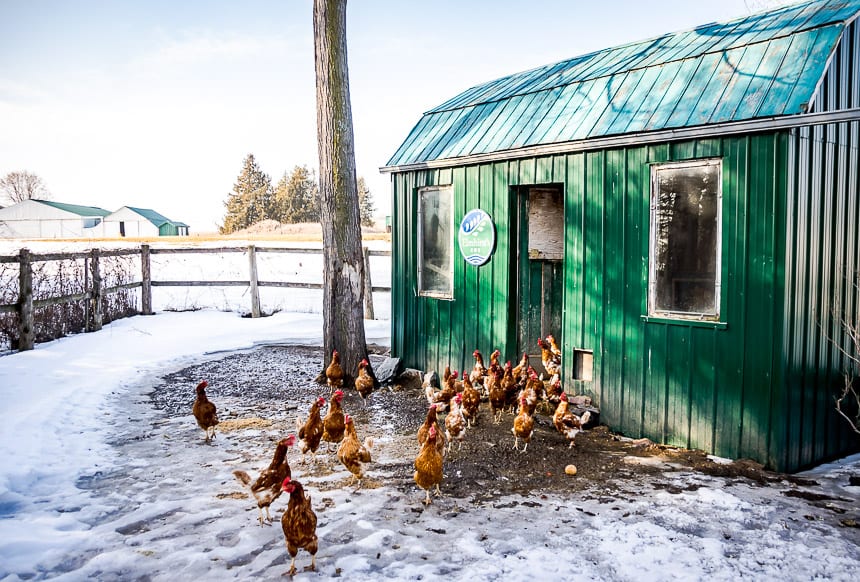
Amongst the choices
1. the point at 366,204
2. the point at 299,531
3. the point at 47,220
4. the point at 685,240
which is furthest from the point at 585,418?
the point at 47,220

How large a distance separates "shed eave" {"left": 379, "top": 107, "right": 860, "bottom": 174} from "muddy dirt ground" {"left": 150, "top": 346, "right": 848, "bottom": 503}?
9.90 feet

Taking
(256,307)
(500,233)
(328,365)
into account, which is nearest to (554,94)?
(500,233)

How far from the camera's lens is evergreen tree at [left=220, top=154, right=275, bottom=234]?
204ft

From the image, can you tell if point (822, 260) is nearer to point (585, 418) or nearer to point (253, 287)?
point (585, 418)

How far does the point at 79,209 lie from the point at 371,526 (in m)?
85.5

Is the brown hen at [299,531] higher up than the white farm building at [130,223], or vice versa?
the white farm building at [130,223]

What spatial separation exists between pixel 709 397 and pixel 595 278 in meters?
1.76

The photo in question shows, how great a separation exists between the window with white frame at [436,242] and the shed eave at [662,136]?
495mm

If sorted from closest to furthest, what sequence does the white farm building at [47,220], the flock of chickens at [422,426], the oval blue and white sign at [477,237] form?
1. the flock of chickens at [422,426]
2. the oval blue and white sign at [477,237]
3. the white farm building at [47,220]

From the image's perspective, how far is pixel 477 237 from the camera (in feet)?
28.0

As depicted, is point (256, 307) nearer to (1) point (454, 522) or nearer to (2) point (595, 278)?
(2) point (595, 278)

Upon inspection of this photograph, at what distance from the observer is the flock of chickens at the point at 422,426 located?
162 inches

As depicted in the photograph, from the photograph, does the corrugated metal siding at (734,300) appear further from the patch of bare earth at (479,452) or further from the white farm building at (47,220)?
the white farm building at (47,220)

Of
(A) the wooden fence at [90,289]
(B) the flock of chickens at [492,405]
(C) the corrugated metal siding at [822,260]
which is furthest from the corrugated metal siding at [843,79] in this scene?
(A) the wooden fence at [90,289]
